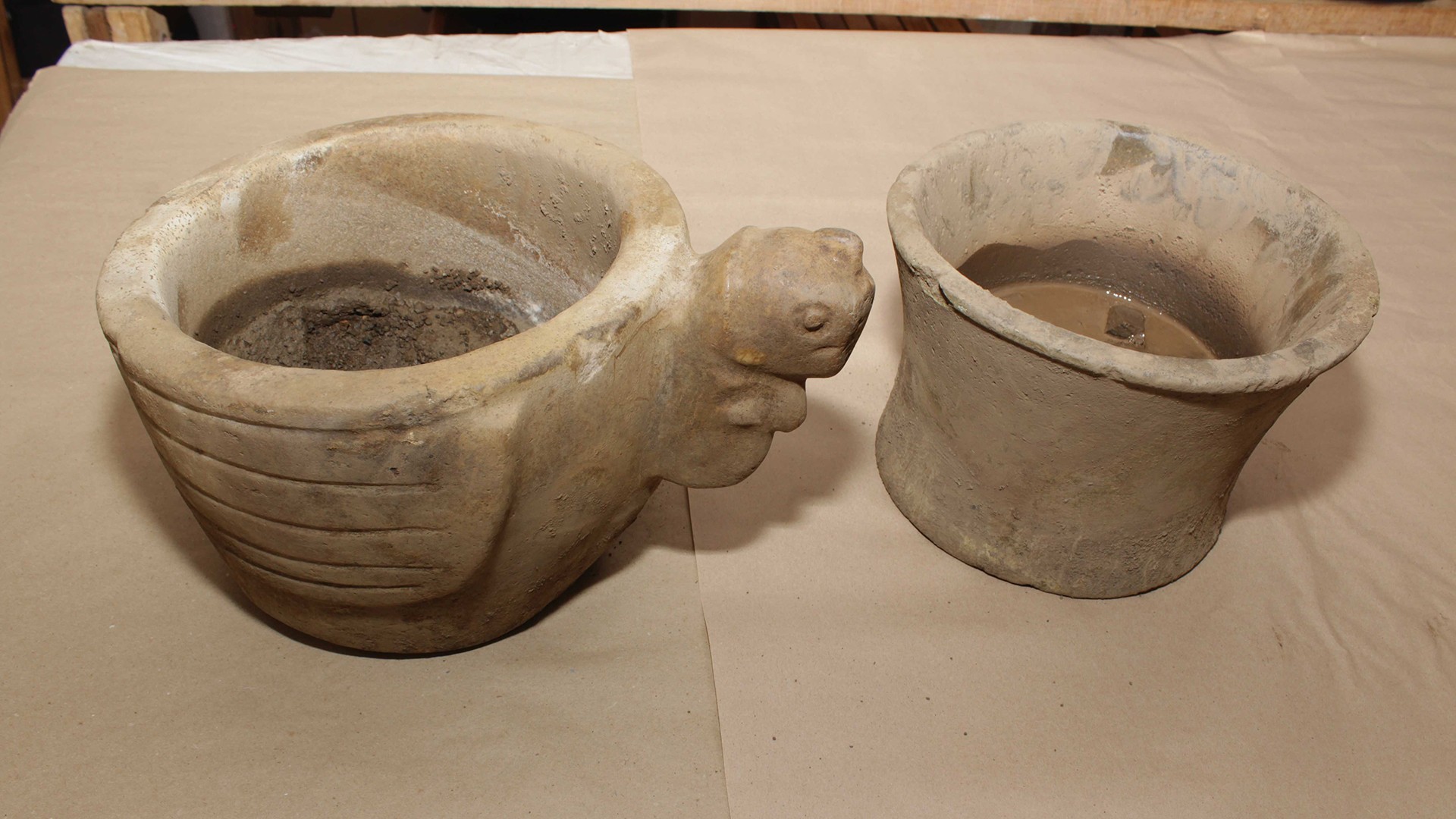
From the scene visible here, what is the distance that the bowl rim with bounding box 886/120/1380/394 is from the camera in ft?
5.30

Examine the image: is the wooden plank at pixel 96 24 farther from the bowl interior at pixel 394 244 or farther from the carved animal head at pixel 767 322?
the carved animal head at pixel 767 322

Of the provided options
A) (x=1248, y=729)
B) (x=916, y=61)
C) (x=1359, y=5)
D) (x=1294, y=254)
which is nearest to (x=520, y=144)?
(x=1294, y=254)

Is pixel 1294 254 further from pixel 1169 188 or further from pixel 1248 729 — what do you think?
pixel 1248 729

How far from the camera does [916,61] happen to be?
371 centimetres

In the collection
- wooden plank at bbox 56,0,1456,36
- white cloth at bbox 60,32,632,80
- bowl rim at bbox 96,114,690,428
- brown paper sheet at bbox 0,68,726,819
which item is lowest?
brown paper sheet at bbox 0,68,726,819

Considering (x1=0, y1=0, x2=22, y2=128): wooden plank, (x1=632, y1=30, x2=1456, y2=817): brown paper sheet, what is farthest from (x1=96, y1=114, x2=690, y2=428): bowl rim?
(x1=0, y1=0, x2=22, y2=128): wooden plank

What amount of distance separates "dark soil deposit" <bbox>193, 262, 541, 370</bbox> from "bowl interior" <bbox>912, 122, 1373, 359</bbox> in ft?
2.64

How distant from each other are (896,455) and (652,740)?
0.75 m

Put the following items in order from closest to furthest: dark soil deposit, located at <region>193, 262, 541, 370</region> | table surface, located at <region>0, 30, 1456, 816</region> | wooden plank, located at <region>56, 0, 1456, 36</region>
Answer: table surface, located at <region>0, 30, 1456, 816</region>
dark soil deposit, located at <region>193, 262, 541, 370</region>
wooden plank, located at <region>56, 0, 1456, 36</region>

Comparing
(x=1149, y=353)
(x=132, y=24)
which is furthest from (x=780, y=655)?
(x=132, y=24)

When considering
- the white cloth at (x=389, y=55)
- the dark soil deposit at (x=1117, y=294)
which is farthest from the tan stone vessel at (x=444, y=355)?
the white cloth at (x=389, y=55)

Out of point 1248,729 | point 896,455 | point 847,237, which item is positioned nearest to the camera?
point 847,237

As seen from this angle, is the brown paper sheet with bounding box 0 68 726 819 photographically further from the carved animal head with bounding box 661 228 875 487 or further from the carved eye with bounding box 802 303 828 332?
the carved eye with bounding box 802 303 828 332

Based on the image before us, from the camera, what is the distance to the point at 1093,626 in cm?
203
